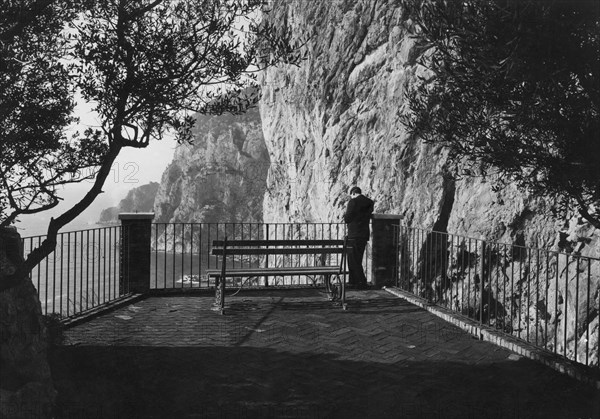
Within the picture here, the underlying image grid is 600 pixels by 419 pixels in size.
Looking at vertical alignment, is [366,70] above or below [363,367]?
above

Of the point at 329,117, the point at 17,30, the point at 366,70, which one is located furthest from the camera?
the point at 329,117

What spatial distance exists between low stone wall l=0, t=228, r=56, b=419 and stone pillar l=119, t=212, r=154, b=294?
4.40 meters

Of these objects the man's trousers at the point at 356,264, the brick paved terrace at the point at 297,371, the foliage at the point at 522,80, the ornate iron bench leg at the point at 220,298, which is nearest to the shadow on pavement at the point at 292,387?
the brick paved terrace at the point at 297,371

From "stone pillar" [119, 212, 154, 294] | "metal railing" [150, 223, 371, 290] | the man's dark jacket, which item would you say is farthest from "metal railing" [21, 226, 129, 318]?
the man's dark jacket

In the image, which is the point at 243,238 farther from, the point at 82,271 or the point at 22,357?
the point at 22,357

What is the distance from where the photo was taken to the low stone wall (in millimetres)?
4145

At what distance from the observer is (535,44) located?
5188 mm

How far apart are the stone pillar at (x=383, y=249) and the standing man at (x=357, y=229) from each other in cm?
27

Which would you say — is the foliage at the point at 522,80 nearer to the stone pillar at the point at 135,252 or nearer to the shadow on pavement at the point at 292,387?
the shadow on pavement at the point at 292,387

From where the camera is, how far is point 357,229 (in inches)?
427

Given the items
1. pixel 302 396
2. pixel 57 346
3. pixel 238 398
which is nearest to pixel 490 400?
pixel 302 396

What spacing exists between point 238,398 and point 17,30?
3.89m

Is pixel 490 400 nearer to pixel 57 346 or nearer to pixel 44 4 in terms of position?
pixel 57 346

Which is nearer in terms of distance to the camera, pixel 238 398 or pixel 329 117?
pixel 238 398
